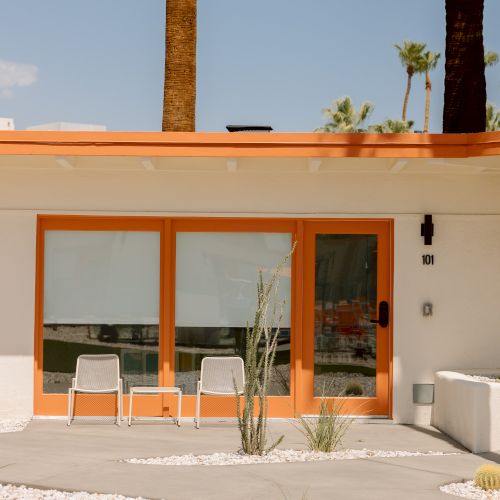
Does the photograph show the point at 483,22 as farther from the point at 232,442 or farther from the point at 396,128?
the point at 396,128

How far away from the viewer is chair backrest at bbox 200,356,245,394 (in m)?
9.88

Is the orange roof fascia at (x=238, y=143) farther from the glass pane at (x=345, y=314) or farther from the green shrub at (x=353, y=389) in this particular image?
the green shrub at (x=353, y=389)

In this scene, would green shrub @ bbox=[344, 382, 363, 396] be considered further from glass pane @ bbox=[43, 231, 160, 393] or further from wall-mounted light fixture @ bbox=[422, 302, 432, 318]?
glass pane @ bbox=[43, 231, 160, 393]

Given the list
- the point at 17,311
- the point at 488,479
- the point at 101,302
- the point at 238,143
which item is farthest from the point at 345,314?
the point at 488,479

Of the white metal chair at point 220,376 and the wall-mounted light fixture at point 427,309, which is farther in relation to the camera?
the wall-mounted light fixture at point 427,309

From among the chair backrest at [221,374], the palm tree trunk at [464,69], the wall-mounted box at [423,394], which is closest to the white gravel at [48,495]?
the chair backrest at [221,374]

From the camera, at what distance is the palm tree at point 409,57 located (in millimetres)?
46656

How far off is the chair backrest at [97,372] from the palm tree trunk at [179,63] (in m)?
4.09

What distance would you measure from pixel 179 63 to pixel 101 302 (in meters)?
4.21

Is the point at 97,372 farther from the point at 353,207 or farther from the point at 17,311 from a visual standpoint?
the point at 353,207

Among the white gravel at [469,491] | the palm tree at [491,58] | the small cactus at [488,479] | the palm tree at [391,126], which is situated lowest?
the white gravel at [469,491]

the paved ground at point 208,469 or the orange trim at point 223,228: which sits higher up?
the orange trim at point 223,228

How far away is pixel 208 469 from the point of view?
280 inches

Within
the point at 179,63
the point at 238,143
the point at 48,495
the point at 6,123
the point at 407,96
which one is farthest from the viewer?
the point at 407,96
